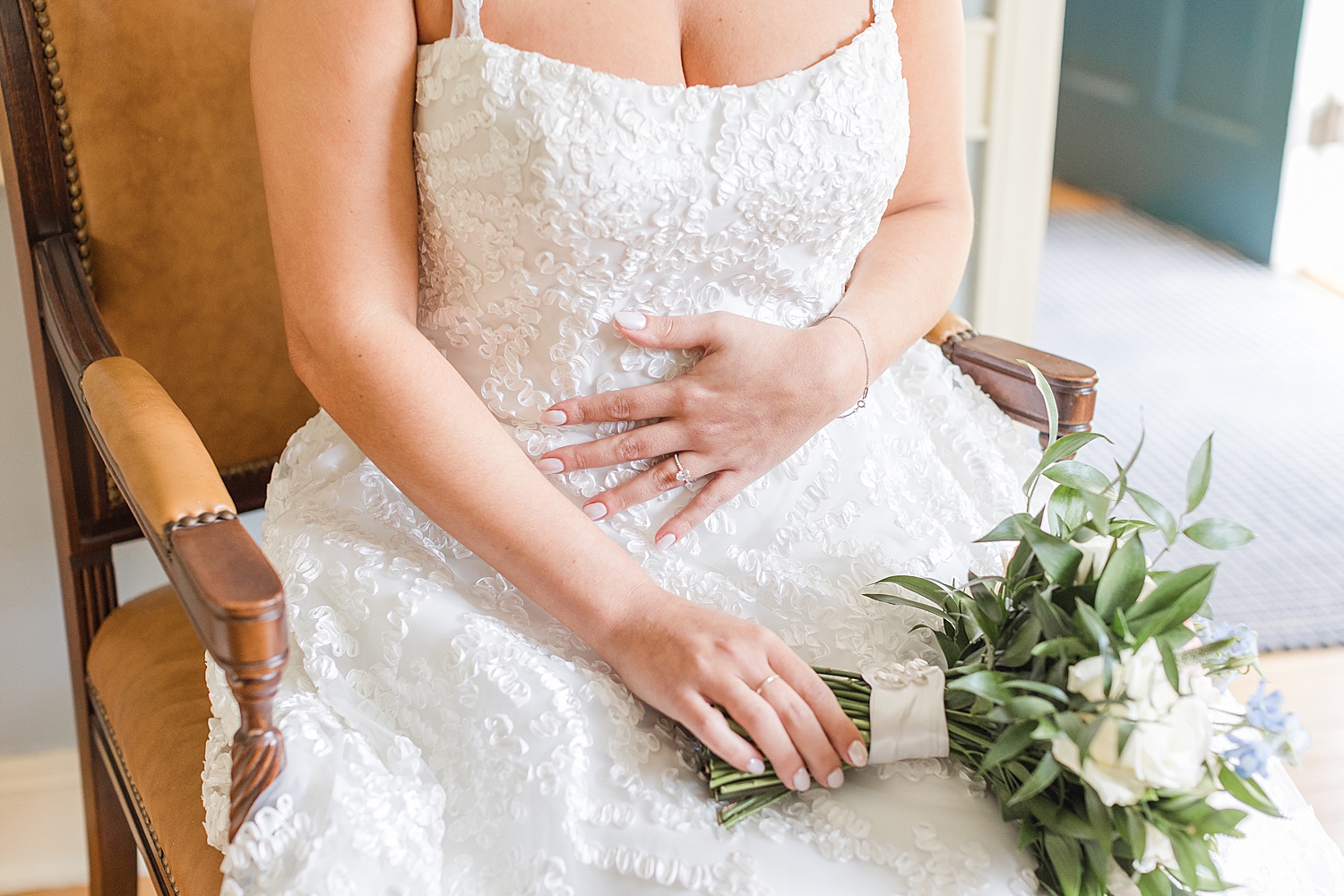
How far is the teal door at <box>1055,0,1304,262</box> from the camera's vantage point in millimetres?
4094

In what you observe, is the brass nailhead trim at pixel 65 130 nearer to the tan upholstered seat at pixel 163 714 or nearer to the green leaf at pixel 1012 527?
the tan upholstered seat at pixel 163 714

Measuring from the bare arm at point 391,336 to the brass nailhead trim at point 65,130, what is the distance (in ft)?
1.05

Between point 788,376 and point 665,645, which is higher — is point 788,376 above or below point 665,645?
above

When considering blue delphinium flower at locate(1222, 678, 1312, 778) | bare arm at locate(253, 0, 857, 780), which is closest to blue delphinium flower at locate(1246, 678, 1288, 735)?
blue delphinium flower at locate(1222, 678, 1312, 778)

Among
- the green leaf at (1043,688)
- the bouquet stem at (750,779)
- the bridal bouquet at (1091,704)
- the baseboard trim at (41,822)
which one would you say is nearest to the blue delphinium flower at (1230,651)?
the bridal bouquet at (1091,704)

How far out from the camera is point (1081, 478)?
900 mm

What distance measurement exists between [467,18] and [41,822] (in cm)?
141

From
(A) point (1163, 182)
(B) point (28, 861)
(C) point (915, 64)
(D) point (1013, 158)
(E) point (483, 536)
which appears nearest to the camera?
(E) point (483, 536)

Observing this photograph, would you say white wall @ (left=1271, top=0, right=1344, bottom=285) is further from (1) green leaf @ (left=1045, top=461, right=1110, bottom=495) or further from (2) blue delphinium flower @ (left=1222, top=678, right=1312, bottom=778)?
(2) blue delphinium flower @ (left=1222, top=678, right=1312, bottom=778)

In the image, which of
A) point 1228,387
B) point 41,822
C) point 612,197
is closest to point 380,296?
point 612,197

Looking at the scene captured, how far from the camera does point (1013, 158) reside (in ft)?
6.94

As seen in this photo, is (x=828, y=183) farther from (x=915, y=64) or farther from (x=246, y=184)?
(x=246, y=184)

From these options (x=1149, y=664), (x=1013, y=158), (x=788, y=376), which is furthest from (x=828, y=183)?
(x=1013, y=158)

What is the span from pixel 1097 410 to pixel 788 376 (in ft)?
7.37
